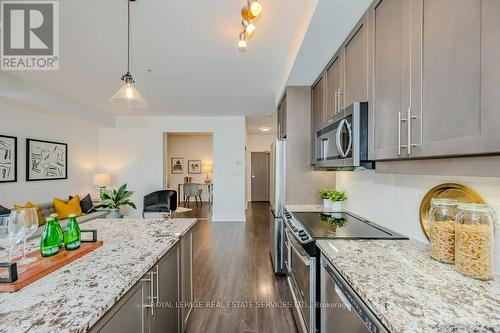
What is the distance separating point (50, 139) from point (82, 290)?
Answer: 15.9 ft

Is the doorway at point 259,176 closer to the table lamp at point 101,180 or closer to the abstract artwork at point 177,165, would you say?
the abstract artwork at point 177,165

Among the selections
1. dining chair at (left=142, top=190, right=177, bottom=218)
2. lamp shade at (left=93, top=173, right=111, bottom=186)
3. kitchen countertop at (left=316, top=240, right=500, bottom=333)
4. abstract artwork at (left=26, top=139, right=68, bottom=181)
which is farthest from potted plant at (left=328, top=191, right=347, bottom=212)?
lamp shade at (left=93, top=173, right=111, bottom=186)

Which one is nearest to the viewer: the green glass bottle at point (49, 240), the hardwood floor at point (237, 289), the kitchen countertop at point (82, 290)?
the kitchen countertop at point (82, 290)

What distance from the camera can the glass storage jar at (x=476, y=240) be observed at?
0.96 metres

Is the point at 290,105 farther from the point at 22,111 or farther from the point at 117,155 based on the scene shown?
the point at 117,155

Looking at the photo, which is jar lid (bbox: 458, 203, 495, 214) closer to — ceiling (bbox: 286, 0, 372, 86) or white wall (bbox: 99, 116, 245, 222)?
ceiling (bbox: 286, 0, 372, 86)

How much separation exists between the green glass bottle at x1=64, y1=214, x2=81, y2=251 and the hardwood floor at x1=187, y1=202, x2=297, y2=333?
4.08ft

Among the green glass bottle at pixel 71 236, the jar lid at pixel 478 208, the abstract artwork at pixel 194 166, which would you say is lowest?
the green glass bottle at pixel 71 236

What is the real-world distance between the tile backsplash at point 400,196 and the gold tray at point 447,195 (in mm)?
23

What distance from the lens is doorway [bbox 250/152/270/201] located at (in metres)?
9.13

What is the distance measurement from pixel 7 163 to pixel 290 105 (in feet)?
14.0

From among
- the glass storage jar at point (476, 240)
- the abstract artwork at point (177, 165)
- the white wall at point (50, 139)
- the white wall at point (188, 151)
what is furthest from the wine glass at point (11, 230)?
the abstract artwork at point (177, 165)

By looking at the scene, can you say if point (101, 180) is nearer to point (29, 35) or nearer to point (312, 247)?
point (29, 35)

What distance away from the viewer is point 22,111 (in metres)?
3.95
